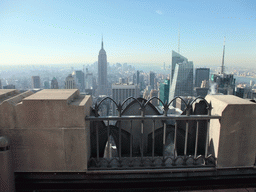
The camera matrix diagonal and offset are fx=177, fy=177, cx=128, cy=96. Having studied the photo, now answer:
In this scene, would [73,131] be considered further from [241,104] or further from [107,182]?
[241,104]

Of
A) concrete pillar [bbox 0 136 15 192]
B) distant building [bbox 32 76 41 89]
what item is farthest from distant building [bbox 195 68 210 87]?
concrete pillar [bbox 0 136 15 192]

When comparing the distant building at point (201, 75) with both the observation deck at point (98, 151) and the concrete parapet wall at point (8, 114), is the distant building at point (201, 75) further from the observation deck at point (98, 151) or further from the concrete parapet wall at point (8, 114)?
the concrete parapet wall at point (8, 114)

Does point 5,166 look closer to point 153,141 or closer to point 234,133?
point 153,141

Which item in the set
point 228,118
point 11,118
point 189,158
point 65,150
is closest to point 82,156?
point 65,150

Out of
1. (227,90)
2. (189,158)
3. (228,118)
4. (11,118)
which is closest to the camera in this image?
(11,118)

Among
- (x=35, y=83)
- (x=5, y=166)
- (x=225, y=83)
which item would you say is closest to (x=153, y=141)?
(x=5, y=166)

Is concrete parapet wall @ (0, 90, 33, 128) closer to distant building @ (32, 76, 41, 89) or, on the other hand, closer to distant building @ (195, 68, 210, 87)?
distant building @ (195, 68, 210, 87)
